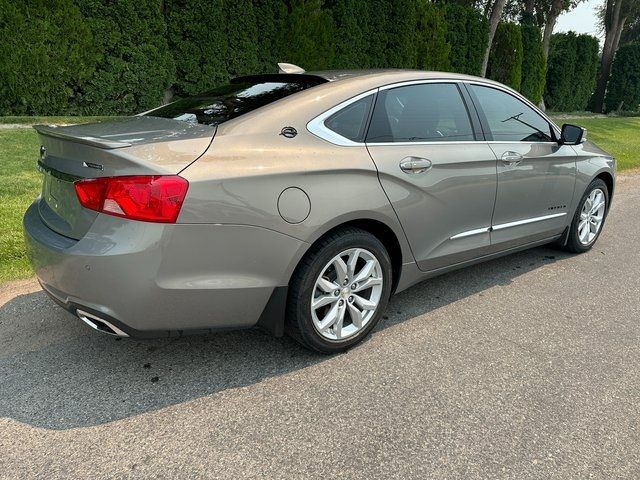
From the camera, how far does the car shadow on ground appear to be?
7.95ft

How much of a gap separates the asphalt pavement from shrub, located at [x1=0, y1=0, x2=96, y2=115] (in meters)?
6.66

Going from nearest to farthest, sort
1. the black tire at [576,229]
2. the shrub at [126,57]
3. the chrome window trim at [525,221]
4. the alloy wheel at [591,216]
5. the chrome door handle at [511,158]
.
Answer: the chrome door handle at [511,158]
the chrome window trim at [525,221]
the black tire at [576,229]
the alloy wheel at [591,216]
the shrub at [126,57]

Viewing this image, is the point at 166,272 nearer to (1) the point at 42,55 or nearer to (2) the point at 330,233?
(2) the point at 330,233

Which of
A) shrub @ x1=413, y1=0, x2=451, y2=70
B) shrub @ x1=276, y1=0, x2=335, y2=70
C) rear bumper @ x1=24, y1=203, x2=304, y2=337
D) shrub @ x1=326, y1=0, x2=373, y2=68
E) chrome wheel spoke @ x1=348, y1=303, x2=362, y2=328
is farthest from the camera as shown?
shrub @ x1=413, y1=0, x2=451, y2=70

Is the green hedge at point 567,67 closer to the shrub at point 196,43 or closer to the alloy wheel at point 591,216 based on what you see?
the shrub at point 196,43

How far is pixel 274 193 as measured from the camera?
2.47 meters

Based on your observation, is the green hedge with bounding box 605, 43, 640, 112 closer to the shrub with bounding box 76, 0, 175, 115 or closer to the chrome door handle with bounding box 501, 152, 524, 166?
the shrub with bounding box 76, 0, 175, 115

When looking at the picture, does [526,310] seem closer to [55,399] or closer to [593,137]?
[55,399]

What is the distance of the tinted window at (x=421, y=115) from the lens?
120 inches

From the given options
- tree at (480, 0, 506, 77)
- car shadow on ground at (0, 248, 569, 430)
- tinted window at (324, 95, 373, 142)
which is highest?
tree at (480, 0, 506, 77)

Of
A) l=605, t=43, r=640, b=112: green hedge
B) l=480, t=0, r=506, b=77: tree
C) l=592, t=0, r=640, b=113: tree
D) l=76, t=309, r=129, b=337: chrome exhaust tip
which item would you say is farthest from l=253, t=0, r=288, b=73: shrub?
l=605, t=43, r=640, b=112: green hedge

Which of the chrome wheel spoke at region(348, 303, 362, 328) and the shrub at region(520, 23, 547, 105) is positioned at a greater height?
the shrub at region(520, 23, 547, 105)

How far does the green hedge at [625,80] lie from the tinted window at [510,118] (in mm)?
26243

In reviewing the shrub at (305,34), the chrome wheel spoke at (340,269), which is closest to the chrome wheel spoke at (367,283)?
the chrome wheel spoke at (340,269)
